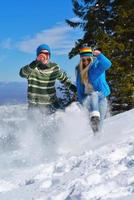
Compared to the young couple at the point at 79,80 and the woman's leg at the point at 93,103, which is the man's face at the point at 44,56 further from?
the woman's leg at the point at 93,103

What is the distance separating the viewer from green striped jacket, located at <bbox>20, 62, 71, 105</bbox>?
937 centimetres

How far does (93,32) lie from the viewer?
23922mm

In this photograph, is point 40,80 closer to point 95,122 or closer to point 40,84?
point 40,84

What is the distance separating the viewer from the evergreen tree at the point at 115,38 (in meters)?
22.0

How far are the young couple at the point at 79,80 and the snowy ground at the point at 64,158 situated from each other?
1.10 ft

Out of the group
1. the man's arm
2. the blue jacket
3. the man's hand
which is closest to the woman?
the blue jacket

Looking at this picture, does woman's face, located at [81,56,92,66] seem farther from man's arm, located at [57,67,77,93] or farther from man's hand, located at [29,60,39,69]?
man's hand, located at [29,60,39,69]

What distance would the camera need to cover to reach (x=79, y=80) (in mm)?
9359

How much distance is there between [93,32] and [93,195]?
1946cm

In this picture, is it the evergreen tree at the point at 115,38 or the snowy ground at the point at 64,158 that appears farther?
the evergreen tree at the point at 115,38

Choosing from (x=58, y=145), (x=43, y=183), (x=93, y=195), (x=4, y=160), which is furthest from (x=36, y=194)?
(x=58, y=145)

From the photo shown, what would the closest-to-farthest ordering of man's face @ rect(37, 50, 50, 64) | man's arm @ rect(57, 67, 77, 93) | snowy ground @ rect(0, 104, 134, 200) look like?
snowy ground @ rect(0, 104, 134, 200)
man's face @ rect(37, 50, 50, 64)
man's arm @ rect(57, 67, 77, 93)

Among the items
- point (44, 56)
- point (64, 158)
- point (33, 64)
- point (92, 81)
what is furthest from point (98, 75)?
point (64, 158)

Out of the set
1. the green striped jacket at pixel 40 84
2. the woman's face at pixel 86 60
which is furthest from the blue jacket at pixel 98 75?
the green striped jacket at pixel 40 84
